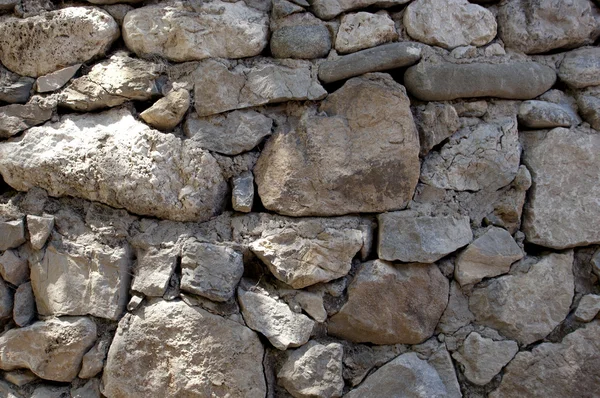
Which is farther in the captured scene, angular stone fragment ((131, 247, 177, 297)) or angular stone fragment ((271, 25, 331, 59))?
angular stone fragment ((271, 25, 331, 59))

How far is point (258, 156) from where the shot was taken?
1.35 m

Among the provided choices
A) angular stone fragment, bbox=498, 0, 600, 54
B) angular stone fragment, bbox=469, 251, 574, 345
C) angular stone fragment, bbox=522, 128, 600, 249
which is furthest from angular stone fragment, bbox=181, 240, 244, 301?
angular stone fragment, bbox=498, 0, 600, 54

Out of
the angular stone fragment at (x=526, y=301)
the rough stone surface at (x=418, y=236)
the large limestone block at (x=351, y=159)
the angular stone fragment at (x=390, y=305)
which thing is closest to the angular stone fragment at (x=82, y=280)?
the large limestone block at (x=351, y=159)

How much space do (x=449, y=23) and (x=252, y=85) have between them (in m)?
0.57

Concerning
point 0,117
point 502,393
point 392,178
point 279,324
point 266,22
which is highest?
point 266,22

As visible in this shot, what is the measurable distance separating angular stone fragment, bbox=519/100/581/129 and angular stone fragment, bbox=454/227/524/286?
13.3 inches

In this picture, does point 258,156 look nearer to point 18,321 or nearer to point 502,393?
point 18,321

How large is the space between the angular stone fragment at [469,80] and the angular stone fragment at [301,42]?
0.79ft

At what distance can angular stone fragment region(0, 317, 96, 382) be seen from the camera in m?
1.26

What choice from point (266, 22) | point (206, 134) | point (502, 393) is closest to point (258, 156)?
point (206, 134)

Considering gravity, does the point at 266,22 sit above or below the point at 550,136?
above

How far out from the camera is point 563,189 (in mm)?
1345

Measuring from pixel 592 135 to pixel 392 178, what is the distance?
57 centimetres

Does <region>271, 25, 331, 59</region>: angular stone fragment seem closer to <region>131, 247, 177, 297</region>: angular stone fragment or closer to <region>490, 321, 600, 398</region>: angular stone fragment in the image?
<region>131, 247, 177, 297</region>: angular stone fragment
